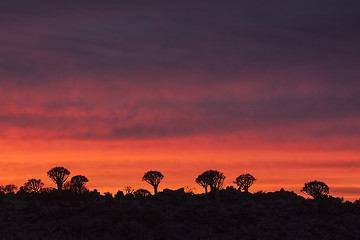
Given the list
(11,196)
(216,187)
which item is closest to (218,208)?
(216,187)

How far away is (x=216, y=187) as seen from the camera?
266 ft

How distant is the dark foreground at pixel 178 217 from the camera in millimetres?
60969

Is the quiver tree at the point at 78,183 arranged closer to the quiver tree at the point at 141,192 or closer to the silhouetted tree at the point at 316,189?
the quiver tree at the point at 141,192

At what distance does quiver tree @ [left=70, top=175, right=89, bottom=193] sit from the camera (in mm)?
83856

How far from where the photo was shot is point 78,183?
84625 millimetres

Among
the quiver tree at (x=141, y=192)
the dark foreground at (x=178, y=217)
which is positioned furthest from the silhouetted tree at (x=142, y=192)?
the dark foreground at (x=178, y=217)

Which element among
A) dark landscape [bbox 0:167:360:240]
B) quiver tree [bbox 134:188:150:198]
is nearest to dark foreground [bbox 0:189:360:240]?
dark landscape [bbox 0:167:360:240]

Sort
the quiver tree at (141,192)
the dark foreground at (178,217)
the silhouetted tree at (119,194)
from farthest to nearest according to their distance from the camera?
the quiver tree at (141,192)
the silhouetted tree at (119,194)
the dark foreground at (178,217)

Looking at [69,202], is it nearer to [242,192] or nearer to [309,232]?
[242,192]

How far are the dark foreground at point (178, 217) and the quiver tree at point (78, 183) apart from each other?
3870 mm

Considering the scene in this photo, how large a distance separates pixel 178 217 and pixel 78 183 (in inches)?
963

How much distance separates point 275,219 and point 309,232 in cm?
634

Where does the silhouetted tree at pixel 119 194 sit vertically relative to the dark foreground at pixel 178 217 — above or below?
above

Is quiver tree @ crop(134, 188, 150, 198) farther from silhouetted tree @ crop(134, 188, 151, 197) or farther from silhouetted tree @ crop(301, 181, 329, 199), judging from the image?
silhouetted tree @ crop(301, 181, 329, 199)
